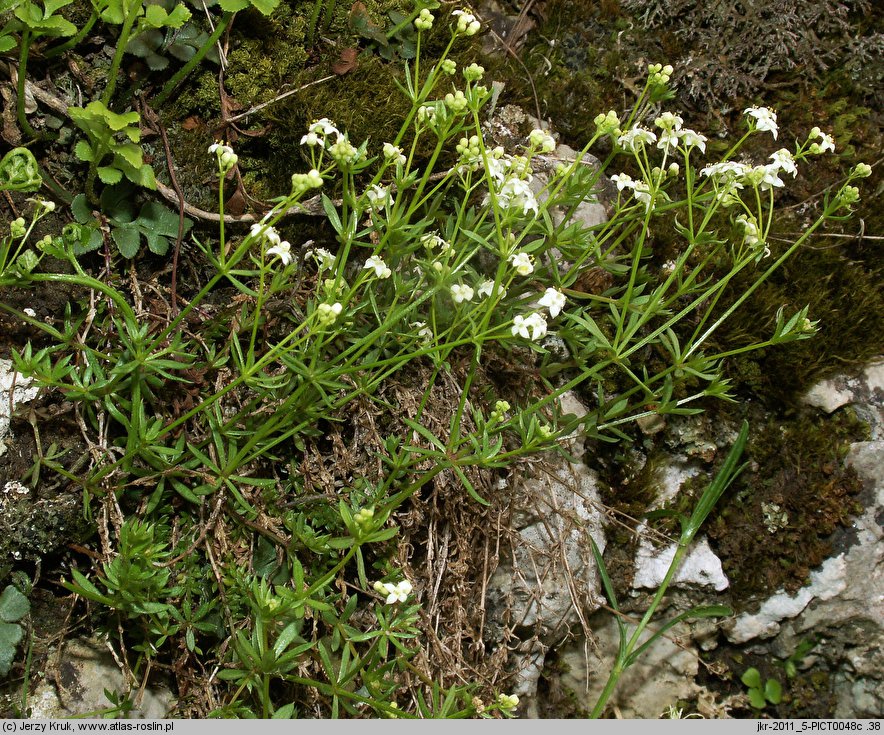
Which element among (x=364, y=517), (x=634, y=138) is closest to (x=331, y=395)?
(x=364, y=517)

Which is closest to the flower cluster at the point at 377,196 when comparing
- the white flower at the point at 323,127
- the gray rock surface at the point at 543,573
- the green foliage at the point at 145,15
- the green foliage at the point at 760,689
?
the white flower at the point at 323,127

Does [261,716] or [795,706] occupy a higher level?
[261,716]

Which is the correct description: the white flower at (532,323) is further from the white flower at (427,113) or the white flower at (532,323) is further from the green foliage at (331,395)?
the white flower at (427,113)

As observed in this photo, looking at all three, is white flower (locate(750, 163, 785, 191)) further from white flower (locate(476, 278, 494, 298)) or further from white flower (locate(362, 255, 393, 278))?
white flower (locate(362, 255, 393, 278))

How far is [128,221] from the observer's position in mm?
3332

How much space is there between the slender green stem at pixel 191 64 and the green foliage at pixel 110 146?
291 mm

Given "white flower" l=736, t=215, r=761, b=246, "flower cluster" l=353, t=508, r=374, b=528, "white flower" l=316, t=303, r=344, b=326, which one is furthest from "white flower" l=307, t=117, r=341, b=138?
"white flower" l=736, t=215, r=761, b=246

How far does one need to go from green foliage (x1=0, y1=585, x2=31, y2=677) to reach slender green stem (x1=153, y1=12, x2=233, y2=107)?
2222 mm

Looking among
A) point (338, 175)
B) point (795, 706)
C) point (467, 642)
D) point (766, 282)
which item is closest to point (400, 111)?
point (338, 175)

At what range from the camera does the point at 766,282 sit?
3.78m

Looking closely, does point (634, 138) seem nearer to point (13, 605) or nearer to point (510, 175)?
point (510, 175)

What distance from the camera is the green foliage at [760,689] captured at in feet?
12.0

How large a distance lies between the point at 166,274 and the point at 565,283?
1.82m

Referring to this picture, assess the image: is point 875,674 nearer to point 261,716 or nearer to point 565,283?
point 565,283
